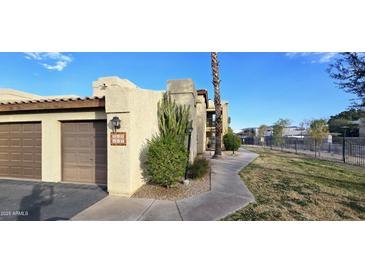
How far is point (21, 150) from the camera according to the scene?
7.58 metres

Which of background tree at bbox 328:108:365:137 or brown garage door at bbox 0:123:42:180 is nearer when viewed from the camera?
background tree at bbox 328:108:365:137

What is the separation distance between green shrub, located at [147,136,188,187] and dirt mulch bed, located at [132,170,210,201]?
0.26m

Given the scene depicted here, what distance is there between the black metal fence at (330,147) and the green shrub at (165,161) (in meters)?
12.2

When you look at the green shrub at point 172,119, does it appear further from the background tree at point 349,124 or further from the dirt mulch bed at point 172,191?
the background tree at point 349,124

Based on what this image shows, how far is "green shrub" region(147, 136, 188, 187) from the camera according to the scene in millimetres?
5840

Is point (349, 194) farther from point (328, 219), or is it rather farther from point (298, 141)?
point (298, 141)

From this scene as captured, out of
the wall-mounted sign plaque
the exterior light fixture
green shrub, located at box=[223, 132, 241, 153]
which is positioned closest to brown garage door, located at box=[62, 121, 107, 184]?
the wall-mounted sign plaque

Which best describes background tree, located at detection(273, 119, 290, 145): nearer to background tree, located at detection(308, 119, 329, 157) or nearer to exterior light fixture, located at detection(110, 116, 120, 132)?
background tree, located at detection(308, 119, 329, 157)

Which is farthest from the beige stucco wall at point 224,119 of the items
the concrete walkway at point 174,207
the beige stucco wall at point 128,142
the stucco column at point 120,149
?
the stucco column at point 120,149

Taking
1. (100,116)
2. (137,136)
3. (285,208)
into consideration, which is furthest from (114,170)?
(285,208)

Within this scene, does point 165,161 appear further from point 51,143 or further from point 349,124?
point 349,124

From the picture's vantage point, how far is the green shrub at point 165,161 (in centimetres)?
584

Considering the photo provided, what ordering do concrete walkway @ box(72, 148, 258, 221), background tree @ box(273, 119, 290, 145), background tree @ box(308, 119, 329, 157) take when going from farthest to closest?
background tree @ box(273, 119, 290, 145) → background tree @ box(308, 119, 329, 157) → concrete walkway @ box(72, 148, 258, 221)

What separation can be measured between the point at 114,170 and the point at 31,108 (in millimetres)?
4253
